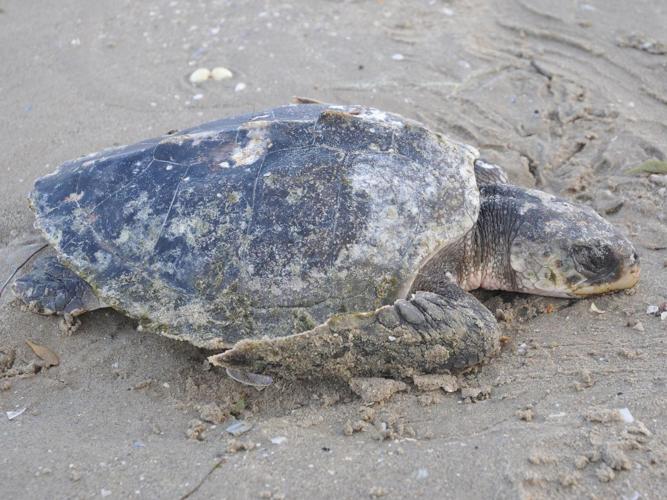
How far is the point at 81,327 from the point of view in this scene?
2627 millimetres

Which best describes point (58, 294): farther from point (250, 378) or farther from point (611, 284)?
point (611, 284)

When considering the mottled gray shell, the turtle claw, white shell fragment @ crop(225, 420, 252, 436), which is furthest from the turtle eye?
white shell fragment @ crop(225, 420, 252, 436)

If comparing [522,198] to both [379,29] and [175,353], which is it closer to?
[175,353]

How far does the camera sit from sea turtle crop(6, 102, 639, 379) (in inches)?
87.5

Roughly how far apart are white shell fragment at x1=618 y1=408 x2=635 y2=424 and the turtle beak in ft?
2.51

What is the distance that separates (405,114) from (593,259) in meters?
1.74

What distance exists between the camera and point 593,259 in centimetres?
256

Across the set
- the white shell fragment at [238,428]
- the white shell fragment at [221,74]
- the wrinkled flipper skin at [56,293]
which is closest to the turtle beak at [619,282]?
the white shell fragment at [238,428]

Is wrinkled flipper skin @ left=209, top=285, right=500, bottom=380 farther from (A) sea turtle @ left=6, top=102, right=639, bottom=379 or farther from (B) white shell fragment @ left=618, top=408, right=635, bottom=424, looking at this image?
(B) white shell fragment @ left=618, top=408, right=635, bottom=424

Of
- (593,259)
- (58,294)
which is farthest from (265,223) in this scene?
(593,259)

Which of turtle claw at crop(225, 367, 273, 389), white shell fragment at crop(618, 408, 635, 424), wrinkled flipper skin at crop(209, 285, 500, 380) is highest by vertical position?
white shell fragment at crop(618, 408, 635, 424)

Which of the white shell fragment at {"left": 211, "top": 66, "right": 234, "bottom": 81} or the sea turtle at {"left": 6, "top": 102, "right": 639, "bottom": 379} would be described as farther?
the white shell fragment at {"left": 211, "top": 66, "right": 234, "bottom": 81}

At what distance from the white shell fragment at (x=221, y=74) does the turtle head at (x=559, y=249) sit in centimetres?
226

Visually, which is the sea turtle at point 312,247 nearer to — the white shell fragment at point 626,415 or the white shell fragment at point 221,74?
the white shell fragment at point 626,415
